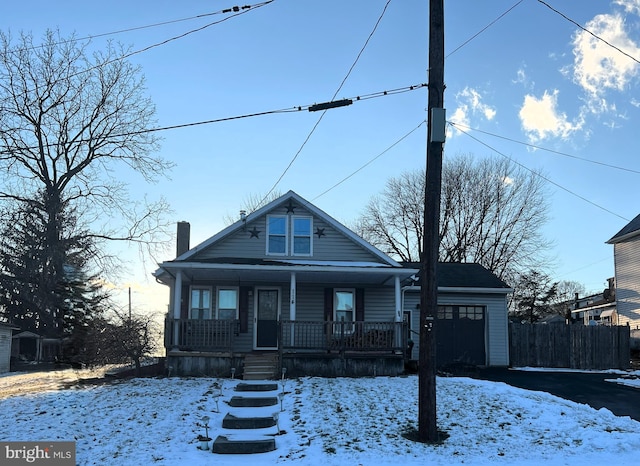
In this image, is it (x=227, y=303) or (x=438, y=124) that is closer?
(x=438, y=124)

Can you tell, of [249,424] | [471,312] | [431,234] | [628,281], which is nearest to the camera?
[431,234]

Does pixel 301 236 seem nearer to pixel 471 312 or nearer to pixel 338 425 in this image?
pixel 471 312

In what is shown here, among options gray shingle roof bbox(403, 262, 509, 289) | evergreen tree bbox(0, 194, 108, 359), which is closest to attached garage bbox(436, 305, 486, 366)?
gray shingle roof bbox(403, 262, 509, 289)

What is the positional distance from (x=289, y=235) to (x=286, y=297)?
2151mm

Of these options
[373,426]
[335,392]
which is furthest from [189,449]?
[335,392]

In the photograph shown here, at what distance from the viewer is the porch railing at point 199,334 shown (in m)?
15.9

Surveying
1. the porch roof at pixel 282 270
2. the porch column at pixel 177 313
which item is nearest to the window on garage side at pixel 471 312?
the porch roof at pixel 282 270

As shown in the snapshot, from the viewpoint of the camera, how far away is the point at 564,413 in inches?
438

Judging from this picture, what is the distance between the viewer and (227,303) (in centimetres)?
1891

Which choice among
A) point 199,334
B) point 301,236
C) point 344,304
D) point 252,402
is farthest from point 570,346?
point 252,402

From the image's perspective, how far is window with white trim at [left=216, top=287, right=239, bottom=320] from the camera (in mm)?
18812

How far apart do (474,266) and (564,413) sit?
14.7 metres

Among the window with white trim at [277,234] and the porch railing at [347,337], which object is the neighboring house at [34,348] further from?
the porch railing at [347,337]

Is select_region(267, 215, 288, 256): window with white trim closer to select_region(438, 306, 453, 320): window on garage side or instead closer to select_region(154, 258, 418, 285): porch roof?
select_region(154, 258, 418, 285): porch roof
